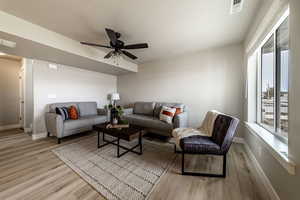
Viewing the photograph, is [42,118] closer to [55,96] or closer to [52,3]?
[55,96]

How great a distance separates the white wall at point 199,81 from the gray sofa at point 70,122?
6.08ft

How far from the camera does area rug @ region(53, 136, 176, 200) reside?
58.9 inches

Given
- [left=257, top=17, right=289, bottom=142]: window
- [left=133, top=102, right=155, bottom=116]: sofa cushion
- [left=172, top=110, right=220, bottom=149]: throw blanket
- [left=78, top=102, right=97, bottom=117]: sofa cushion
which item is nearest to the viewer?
[left=257, top=17, right=289, bottom=142]: window

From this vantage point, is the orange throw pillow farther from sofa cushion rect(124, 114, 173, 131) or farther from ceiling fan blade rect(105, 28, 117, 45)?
ceiling fan blade rect(105, 28, 117, 45)

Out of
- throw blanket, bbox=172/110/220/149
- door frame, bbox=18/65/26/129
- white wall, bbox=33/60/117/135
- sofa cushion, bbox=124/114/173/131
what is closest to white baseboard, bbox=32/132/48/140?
white wall, bbox=33/60/117/135

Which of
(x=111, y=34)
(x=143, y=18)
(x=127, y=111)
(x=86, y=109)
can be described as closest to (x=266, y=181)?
(x=143, y=18)

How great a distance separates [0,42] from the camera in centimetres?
210

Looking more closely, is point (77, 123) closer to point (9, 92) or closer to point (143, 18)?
point (143, 18)

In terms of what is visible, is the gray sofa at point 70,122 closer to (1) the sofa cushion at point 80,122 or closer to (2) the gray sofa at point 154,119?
(1) the sofa cushion at point 80,122

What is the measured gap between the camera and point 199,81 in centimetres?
351

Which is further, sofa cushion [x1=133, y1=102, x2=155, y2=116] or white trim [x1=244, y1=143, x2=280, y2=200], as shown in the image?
sofa cushion [x1=133, y1=102, x2=155, y2=116]

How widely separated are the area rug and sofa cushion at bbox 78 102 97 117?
1.22 metres

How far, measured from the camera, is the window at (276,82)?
1.45 meters

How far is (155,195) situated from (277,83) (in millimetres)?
2102
